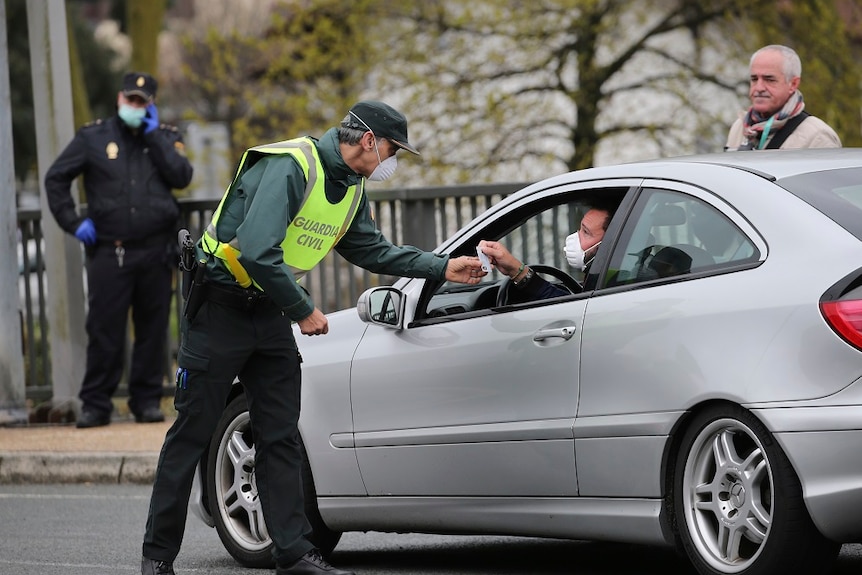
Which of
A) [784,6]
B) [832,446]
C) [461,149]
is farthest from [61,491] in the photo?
[784,6]

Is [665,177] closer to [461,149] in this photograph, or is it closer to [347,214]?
[347,214]

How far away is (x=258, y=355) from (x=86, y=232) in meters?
5.07

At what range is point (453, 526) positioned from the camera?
246 inches

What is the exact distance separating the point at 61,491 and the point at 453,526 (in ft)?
13.3

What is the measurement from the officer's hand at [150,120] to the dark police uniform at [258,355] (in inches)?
190

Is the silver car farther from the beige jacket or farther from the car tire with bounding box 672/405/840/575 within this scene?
the beige jacket

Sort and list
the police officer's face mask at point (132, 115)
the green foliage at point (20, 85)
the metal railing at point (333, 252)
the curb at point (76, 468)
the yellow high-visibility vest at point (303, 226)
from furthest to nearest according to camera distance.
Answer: the green foliage at point (20, 85), the metal railing at point (333, 252), the police officer's face mask at point (132, 115), the curb at point (76, 468), the yellow high-visibility vest at point (303, 226)

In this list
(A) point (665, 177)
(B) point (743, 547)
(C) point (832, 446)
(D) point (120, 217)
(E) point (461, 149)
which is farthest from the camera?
(E) point (461, 149)

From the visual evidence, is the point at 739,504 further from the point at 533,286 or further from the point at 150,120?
the point at 150,120

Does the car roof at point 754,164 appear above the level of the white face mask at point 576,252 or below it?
above

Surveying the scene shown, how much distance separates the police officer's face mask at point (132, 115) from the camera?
1074 centimetres

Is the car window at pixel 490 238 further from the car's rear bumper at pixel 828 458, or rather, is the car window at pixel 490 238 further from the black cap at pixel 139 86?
the black cap at pixel 139 86

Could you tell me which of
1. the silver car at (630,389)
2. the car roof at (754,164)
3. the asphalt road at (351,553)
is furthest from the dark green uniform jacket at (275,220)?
the asphalt road at (351,553)

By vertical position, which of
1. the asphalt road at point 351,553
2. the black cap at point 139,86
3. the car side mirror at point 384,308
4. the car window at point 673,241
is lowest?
the asphalt road at point 351,553
